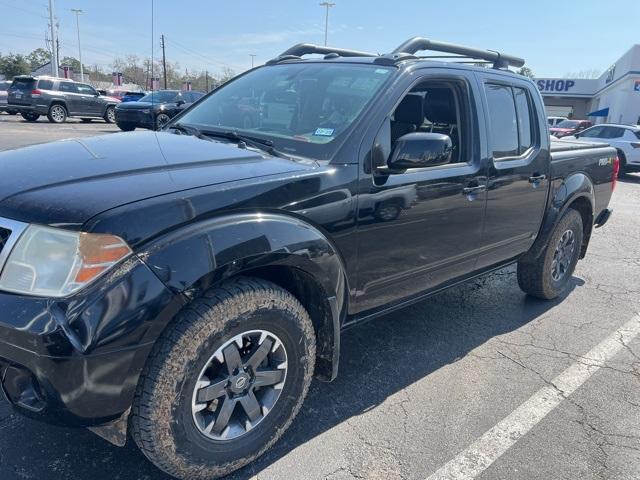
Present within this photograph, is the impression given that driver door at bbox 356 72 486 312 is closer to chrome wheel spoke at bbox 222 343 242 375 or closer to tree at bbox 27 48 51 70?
chrome wheel spoke at bbox 222 343 242 375

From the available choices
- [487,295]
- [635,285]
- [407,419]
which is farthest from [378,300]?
[635,285]

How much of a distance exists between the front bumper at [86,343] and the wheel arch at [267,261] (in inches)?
3.1

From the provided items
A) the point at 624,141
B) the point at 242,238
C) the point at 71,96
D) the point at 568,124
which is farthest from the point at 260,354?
the point at 568,124

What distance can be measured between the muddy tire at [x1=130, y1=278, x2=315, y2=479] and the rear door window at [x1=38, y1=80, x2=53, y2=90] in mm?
22068

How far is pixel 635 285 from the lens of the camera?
5473 mm

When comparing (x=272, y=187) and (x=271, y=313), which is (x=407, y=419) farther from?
(x=272, y=187)

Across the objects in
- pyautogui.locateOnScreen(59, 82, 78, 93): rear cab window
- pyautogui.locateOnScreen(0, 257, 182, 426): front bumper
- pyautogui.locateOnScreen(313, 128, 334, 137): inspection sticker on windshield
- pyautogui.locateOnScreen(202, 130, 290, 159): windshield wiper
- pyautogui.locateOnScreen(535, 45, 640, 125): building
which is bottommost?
pyautogui.locateOnScreen(0, 257, 182, 426): front bumper

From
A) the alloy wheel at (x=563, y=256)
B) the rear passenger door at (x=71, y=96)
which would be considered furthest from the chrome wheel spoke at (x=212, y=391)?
the rear passenger door at (x=71, y=96)

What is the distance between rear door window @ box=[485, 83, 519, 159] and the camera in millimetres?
3652

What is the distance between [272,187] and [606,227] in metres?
7.81

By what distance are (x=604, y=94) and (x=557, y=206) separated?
51.4m

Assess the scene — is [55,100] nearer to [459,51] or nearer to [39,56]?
[459,51]

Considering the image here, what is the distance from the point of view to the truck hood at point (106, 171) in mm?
1934

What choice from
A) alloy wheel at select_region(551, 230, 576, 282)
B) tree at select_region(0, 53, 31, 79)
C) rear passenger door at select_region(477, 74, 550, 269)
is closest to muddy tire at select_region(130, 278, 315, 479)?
rear passenger door at select_region(477, 74, 550, 269)
